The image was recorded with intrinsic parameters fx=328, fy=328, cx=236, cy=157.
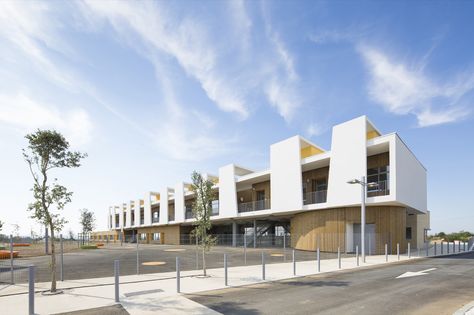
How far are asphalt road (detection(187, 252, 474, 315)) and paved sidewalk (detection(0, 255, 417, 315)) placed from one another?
783mm

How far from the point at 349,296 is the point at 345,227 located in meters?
20.4

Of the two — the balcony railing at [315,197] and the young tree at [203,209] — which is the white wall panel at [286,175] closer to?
the balcony railing at [315,197]

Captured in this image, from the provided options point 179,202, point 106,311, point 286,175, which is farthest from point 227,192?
point 106,311

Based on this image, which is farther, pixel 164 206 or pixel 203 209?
pixel 164 206

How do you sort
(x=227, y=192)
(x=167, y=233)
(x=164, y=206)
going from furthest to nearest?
(x=167, y=233) < (x=164, y=206) < (x=227, y=192)

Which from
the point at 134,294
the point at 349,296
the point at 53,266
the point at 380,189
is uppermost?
the point at 380,189

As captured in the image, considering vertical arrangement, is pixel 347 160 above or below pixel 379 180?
above

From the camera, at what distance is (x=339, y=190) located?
1138 inches

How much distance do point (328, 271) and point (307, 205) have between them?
1656 centimetres

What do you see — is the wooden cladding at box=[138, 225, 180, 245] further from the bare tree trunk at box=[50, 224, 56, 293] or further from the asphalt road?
the bare tree trunk at box=[50, 224, 56, 293]

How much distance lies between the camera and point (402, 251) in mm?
29141

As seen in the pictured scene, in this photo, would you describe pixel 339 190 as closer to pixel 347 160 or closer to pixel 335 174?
pixel 335 174

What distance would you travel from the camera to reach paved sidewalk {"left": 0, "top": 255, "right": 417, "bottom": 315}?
852cm

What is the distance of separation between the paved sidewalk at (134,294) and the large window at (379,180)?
55.4 ft
